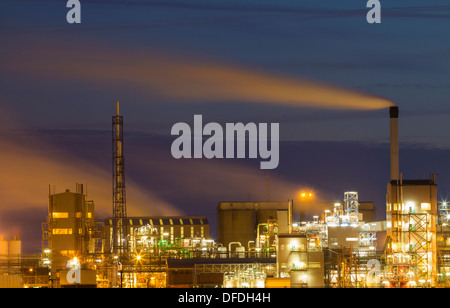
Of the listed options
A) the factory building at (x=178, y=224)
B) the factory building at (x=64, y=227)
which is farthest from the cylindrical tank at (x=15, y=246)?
the factory building at (x=178, y=224)

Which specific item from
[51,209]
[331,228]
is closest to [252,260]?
[331,228]

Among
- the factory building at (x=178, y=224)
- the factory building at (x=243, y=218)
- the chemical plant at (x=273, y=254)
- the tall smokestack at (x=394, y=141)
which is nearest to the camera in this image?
the chemical plant at (x=273, y=254)

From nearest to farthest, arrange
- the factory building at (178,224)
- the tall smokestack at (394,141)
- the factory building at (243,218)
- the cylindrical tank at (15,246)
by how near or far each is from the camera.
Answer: the tall smokestack at (394,141) < the cylindrical tank at (15,246) < the factory building at (243,218) < the factory building at (178,224)

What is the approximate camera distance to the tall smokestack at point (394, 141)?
250 feet

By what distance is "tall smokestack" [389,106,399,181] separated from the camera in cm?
7606

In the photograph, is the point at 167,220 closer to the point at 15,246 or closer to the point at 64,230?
the point at 15,246

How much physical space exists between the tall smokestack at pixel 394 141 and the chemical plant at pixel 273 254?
0.10 metres

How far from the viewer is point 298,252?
62.2 m

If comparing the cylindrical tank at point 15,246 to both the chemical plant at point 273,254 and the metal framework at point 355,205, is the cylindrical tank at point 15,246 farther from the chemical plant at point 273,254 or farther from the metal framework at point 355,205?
the metal framework at point 355,205

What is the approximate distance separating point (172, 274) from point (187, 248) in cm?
1155

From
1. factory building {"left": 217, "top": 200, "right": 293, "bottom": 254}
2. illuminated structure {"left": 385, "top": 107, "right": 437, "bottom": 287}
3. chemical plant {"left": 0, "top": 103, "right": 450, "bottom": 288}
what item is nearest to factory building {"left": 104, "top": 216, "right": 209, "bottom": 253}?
factory building {"left": 217, "top": 200, "right": 293, "bottom": 254}

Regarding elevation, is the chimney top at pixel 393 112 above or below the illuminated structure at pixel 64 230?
above

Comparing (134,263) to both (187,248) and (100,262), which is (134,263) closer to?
(100,262)
